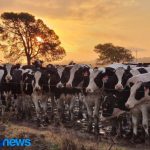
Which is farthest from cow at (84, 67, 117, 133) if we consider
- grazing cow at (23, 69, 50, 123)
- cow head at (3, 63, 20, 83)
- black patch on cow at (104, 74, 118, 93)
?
cow head at (3, 63, 20, 83)

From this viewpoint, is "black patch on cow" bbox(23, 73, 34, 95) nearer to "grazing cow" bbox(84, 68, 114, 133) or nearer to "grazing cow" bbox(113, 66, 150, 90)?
"grazing cow" bbox(84, 68, 114, 133)

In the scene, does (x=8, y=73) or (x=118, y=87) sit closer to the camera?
(x=118, y=87)

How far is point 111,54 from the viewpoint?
243 feet

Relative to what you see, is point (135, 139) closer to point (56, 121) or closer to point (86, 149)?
point (86, 149)

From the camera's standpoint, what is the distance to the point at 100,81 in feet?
55.4

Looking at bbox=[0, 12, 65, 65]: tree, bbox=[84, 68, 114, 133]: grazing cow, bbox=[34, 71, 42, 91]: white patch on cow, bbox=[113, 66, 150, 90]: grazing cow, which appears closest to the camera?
bbox=[113, 66, 150, 90]: grazing cow

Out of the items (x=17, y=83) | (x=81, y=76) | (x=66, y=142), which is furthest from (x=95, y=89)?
(x=17, y=83)

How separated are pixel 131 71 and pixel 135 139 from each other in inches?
116

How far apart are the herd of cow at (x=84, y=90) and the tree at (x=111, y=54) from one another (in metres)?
50.8

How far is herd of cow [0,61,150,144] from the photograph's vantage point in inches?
578

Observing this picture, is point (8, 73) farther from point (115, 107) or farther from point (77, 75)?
point (115, 107)

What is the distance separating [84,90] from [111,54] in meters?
56.6

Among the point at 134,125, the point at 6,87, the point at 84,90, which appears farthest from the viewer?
the point at 6,87

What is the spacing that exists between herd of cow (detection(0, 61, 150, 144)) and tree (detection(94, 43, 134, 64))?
2001 inches
